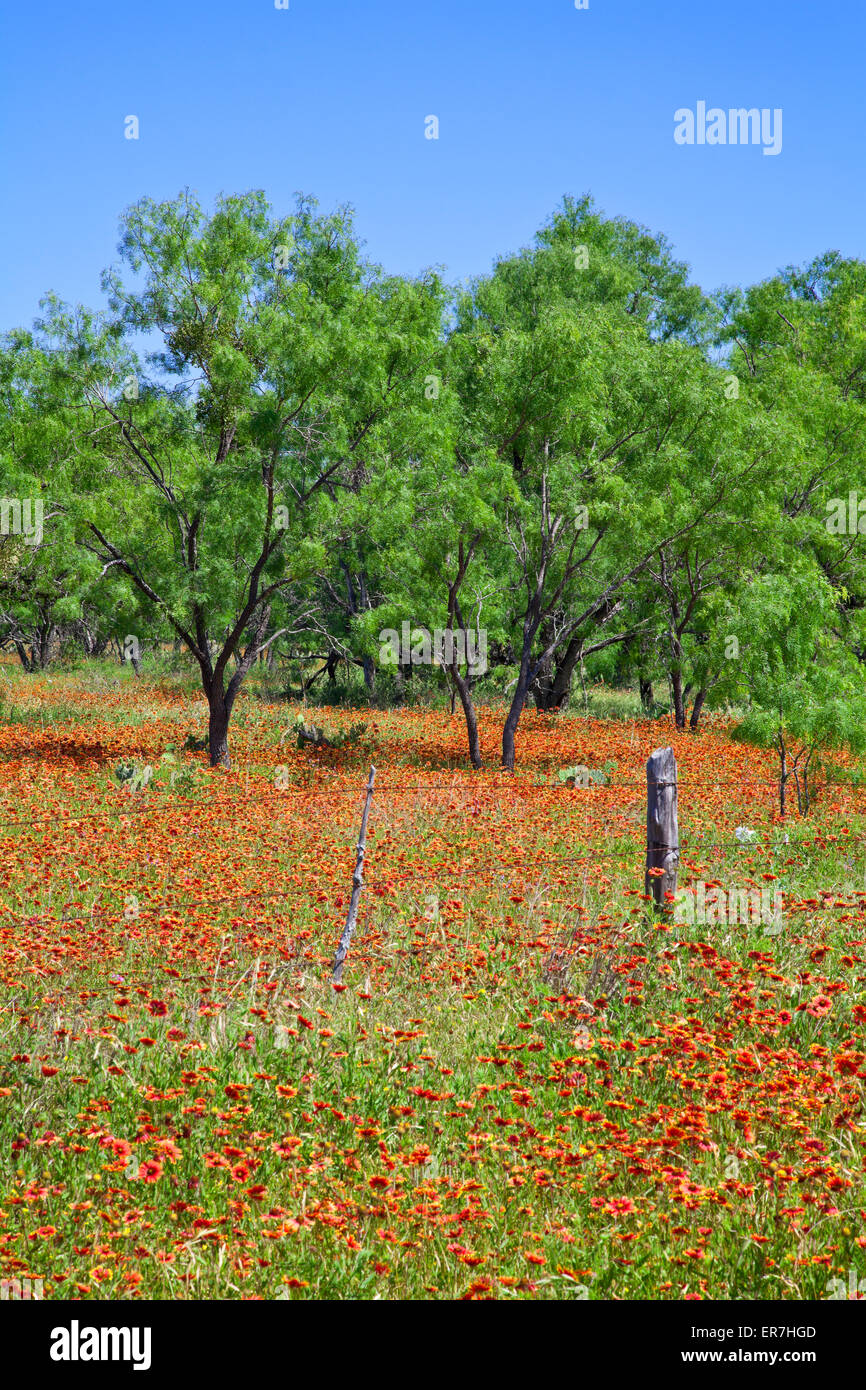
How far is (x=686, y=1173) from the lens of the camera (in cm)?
389

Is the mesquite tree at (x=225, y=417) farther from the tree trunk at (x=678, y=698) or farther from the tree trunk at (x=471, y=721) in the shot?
the tree trunk at (x=678, y=698)

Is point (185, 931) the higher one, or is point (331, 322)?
point (331, 322)

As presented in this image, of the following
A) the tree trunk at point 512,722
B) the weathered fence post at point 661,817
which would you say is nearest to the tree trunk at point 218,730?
the tree trunk at point 512,722

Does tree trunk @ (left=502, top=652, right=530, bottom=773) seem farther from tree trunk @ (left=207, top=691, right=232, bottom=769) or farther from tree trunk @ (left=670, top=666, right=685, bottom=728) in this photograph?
tree trunk @ (left=670, top=666, right=685, bottom=728)

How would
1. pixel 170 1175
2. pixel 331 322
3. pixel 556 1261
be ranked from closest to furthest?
pixel 556 1261 < pixel 170 1175 < pixel 331 322

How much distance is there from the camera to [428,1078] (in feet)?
16.4

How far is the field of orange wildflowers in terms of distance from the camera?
12.0 feet

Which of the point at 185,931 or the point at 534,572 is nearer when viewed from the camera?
Result: the point at 185,931

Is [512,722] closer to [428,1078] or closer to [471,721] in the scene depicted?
[471,721]

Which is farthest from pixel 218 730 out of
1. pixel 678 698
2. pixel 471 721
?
pixel 678 698

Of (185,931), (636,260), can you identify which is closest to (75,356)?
(185,931)
